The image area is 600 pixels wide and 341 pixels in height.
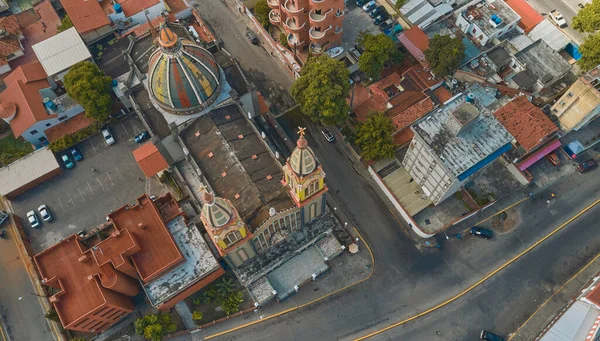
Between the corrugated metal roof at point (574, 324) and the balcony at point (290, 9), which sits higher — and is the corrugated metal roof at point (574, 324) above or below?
below

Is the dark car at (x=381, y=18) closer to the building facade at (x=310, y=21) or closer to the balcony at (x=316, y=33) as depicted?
the building facade at (x=310, y=21)

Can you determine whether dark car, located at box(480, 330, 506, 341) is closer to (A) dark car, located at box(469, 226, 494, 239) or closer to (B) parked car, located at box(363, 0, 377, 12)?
(A) dark car, located at box(469, 226, 494, 239)

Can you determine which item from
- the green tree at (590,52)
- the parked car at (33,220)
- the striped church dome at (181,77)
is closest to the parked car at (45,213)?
the parked car at (33,220)

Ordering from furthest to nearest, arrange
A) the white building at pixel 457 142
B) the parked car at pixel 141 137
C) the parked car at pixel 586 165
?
the parked car at pixel 141 137 → the parked car at pixel 586 165 → the white building at pixel 457 142

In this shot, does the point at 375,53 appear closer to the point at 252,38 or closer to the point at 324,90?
the point at 324,90

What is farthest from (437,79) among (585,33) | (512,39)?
(585,33)

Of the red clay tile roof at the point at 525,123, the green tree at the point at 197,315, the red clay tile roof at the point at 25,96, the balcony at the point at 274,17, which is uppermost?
the red clay tile roof at the point at 25,96

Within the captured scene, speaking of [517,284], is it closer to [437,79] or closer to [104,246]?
[437,79]
